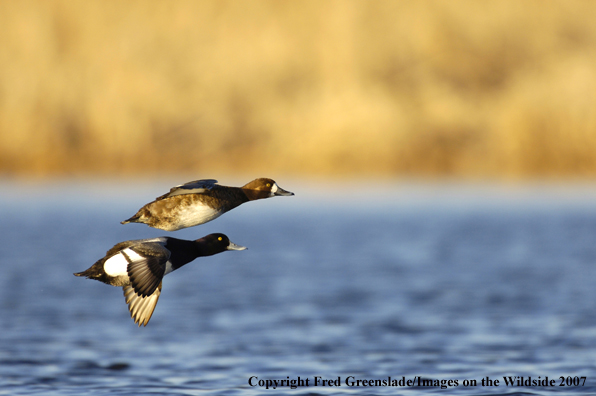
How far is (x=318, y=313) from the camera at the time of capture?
3291cm

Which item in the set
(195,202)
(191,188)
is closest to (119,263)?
(195,202)

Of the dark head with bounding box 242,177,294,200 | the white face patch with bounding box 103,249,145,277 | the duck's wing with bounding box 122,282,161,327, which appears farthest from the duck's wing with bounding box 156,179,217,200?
the duck's wing with bounding box 122,282,161,327

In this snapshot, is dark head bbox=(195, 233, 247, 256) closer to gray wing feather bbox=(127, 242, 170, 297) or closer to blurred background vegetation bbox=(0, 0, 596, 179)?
gray wing feather bbox=(127, 242, 170, 297)

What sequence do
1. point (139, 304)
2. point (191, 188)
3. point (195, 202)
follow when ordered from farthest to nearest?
point (139, 304), point (195, 202), point (191, 188)

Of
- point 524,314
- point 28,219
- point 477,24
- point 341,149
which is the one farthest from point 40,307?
point 477,24

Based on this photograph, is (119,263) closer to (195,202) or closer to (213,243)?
(213,243)

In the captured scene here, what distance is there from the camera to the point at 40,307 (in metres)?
33.9

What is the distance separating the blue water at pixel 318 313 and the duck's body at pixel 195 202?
12578 mm

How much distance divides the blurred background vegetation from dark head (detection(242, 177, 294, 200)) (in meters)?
87.5

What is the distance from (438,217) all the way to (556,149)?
88.2 ft

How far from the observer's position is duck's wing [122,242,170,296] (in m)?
8.13

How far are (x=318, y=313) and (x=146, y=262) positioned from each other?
81.2 feet

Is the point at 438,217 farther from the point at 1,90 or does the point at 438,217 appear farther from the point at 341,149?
the point at 1,90

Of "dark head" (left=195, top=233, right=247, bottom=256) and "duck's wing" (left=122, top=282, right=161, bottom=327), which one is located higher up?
"dark head" (left=195, top=233, right=247, bottom=256)
